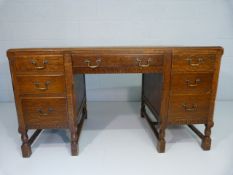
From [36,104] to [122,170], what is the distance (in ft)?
2.77

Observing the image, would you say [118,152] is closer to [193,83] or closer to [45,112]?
[45,112]

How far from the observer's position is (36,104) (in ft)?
5.86

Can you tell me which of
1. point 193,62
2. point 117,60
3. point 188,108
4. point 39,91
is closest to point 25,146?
point 39,91

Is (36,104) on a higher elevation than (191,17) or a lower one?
lower

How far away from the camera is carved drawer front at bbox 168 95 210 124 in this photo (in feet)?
6.03

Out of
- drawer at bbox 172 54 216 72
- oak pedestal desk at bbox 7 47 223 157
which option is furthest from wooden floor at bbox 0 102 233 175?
drawer at bbox 172 54 216 72

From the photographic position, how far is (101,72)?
176 cm

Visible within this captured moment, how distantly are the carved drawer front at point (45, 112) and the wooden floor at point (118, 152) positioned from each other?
30 cm

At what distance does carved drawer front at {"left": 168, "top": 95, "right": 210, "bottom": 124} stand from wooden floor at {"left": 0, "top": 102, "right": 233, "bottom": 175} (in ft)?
1.00

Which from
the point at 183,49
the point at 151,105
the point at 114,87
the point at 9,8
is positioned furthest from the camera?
the point at 114,87

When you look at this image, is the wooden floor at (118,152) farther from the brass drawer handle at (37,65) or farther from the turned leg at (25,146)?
the brass drawer handle at (37,65)

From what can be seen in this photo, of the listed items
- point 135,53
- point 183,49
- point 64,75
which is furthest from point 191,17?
point 64,75

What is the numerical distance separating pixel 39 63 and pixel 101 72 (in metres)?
0.46

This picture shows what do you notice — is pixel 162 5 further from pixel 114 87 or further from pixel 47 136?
pixel 47 136
